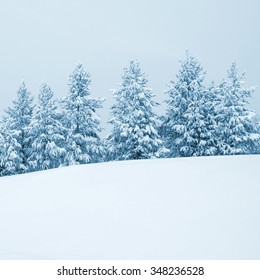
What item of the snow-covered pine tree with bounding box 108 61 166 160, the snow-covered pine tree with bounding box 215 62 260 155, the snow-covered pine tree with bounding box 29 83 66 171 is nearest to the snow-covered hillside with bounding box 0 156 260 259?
the snow-covered pine tree with bounding box 108 61 166 160

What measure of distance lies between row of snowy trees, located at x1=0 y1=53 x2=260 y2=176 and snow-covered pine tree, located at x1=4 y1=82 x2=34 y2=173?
8 centimetres

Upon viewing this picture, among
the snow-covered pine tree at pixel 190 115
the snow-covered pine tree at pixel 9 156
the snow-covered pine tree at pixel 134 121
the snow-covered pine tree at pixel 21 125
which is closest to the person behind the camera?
the snow-covered pine tree at pixel 134 121

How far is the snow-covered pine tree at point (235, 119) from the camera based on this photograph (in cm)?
2261

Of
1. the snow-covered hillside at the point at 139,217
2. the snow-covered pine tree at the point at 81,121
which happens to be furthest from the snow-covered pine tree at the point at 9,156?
the snow-covered hillside at the point at 139,217

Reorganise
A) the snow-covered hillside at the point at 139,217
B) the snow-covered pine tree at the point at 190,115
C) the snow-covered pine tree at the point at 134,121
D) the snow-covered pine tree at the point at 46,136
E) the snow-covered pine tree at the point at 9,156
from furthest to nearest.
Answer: the snow-covered pine tree at the point at 9,156, the snow-covered pine tree at the point at 46,136, the snow-covered pine tree at the point at 190,115, the snow-covered pine tree at the point at 134,121, the snow-covered hillside at the point at 139,217

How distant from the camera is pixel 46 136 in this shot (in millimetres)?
23922

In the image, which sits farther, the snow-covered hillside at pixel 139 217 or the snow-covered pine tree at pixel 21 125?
the snow-covered pine tree at pixel 21 125

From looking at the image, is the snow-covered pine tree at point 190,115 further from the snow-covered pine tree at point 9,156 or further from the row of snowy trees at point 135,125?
the snow-covered pine tree at point 9,156

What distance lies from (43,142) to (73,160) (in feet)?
10.3

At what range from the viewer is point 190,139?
2202 cm

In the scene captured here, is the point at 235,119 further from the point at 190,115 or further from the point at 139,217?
the point at 139,217

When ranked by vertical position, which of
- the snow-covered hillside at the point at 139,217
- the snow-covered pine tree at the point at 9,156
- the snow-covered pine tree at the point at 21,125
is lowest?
the snow-covered hillside at the point at 139,217

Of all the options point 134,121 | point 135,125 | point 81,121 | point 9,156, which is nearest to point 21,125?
point 9,156

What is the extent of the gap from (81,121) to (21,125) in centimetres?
559
